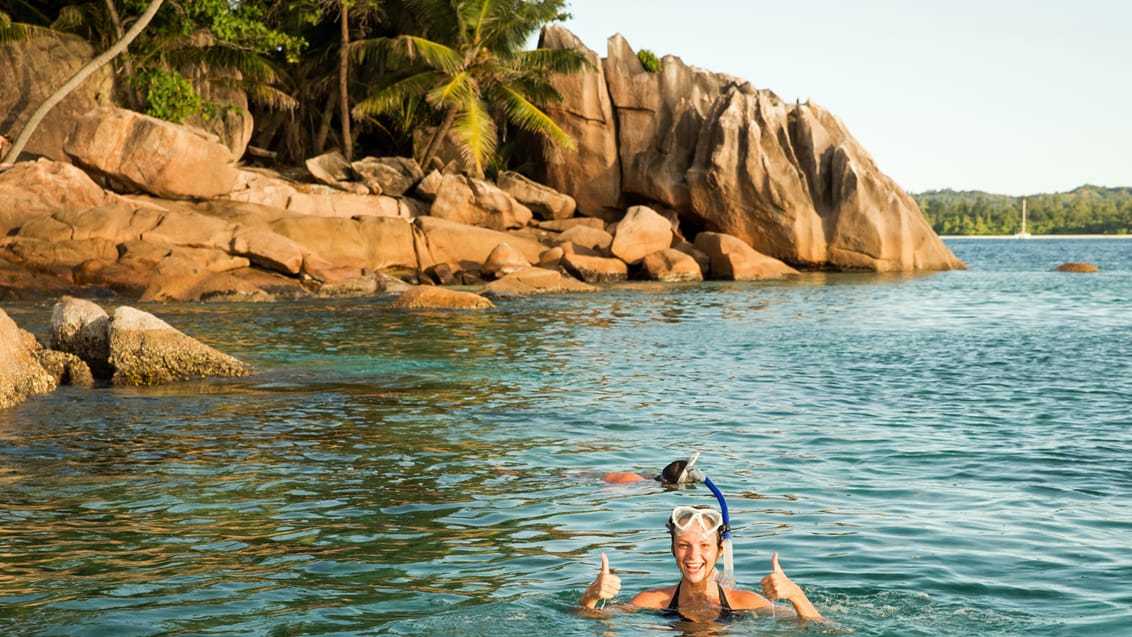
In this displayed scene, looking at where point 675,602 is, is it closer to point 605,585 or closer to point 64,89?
point 605,585

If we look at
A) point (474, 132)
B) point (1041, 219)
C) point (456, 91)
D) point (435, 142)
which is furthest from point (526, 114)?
point (1041, 219)

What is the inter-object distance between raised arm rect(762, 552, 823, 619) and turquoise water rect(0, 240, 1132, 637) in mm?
105

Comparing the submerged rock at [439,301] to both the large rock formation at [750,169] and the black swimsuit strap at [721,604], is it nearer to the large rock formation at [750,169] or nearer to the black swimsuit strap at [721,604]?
the large rock formation at [750,169]

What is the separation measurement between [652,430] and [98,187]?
22.4 metres

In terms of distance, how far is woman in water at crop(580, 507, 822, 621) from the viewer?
6.06 metres

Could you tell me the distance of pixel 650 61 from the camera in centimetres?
4559

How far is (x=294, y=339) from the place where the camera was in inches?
817

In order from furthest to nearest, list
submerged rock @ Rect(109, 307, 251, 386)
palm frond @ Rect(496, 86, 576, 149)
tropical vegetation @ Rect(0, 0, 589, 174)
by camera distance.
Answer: palm frond @ Rect(496, 86, 576, 149), tropical vegetation @ Rect(0, 0, 589, 174), submerged rock @ Rect(109, 307, 251, 386)

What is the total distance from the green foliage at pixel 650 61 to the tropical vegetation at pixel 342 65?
13.1 ft

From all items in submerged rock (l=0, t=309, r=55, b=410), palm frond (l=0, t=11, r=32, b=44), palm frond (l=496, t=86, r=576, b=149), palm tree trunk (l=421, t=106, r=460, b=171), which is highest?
palm frond (l=0, t=11, r=32, b=44)

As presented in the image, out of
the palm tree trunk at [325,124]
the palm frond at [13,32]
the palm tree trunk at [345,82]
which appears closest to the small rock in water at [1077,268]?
the palm tree trunk at [345,82]

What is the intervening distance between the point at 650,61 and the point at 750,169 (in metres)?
6.81

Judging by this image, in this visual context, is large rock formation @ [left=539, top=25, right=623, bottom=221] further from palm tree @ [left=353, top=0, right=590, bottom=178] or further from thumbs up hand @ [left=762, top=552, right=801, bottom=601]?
thumbs up hand @ [left=762, top=552, right=801, bottom=601]

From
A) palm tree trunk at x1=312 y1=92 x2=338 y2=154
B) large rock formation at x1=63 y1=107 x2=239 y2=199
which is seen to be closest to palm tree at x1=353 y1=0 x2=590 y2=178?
palm tree trunk at x1=312 y1=92 x2=338 y2=154
